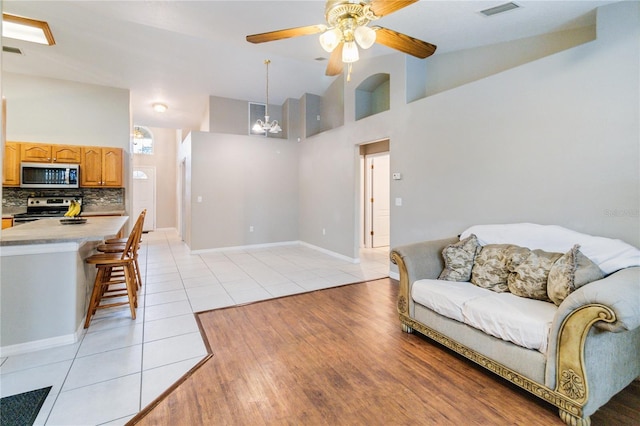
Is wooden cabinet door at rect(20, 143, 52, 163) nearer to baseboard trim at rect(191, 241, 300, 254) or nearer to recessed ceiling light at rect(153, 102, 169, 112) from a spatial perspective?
recessed ceiling light at rect(153, 102, 169, 112)

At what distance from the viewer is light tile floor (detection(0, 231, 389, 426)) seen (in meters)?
1.84

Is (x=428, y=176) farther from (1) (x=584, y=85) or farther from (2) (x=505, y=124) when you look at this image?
(1) (x=584, y=85)

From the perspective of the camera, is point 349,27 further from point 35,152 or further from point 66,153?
point 35,152

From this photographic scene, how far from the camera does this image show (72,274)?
2.52 meters

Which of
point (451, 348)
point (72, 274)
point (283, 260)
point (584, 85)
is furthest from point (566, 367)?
point (283, 260)

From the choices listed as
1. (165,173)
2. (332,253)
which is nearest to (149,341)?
(332,253)

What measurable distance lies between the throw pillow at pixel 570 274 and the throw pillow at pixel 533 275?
0.07 meters

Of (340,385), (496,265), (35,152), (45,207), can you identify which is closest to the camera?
(340,385)

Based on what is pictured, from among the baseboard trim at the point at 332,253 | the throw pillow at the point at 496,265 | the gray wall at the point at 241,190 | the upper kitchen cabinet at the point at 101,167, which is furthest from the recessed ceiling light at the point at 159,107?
the throw pillow at the point at 496,265

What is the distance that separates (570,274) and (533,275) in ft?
0.88

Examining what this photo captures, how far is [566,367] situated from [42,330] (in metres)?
3.70

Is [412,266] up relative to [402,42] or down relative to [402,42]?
down

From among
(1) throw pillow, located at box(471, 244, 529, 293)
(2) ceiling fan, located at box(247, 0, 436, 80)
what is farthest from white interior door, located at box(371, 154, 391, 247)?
(2) ceiling fan, located at box(247, 0, 436, 80)

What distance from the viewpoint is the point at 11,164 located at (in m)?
4.79
